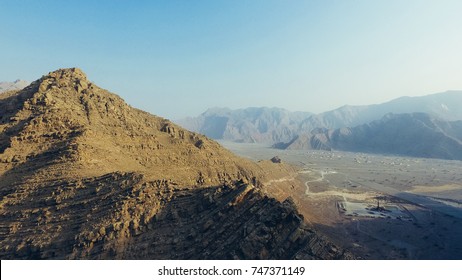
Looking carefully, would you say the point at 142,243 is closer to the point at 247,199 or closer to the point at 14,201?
the point at 247,199

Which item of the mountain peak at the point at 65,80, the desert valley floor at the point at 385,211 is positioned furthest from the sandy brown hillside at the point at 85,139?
the desert valley floor at the point at 385,211

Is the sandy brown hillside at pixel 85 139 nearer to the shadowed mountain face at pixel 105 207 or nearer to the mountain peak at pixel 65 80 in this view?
the mountain peak at pixel 65 80

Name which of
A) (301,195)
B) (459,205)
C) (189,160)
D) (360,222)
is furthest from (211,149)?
(459,205)

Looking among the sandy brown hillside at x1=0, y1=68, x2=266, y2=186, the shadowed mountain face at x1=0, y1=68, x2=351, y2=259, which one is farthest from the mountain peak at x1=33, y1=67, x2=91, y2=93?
the shadowed mountain face at x1=0, y1=68, x2=351, y2=259

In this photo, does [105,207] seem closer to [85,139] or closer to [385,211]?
[85,139]

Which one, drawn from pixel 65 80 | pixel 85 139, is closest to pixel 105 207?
pixel 85 139

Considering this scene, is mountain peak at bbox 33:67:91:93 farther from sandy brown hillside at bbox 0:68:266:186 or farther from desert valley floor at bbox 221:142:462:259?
desert valley floor at bbox 221:142:462:259
